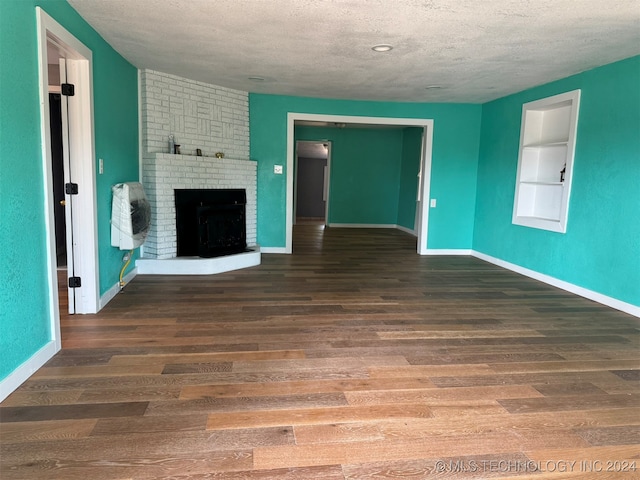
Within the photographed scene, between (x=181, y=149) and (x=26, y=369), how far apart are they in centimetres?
348

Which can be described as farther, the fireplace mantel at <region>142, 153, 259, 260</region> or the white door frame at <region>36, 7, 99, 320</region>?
the fireplace mantel at <region>142, 153, 259, 260</region>

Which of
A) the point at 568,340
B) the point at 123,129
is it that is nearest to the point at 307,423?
the point at 568,340

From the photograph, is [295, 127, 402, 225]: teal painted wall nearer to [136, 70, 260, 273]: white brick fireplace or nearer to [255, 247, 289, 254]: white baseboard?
[255, 247, 289, 254]: white baseboard

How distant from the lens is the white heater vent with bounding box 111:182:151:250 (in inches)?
154

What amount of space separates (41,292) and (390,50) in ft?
11.4

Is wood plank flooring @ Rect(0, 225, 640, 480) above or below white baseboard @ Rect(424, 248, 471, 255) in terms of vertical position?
below

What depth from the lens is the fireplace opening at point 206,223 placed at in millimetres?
5125

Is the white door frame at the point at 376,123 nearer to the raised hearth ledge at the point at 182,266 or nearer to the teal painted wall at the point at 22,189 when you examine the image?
the raised hearth ledge at the point at 182,266

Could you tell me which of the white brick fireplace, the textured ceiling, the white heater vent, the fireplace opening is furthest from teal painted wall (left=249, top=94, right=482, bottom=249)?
the white heater vent

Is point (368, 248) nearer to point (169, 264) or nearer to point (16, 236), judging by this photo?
point (169, 264)

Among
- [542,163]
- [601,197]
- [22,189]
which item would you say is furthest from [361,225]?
[22,189]

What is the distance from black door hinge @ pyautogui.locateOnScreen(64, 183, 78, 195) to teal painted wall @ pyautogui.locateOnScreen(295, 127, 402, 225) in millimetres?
7068

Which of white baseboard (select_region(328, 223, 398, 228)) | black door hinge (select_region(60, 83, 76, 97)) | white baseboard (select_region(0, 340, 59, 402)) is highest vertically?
black door hinge (select_region(60, 83, 76, 97))

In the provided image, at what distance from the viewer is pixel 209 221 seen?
517cm
